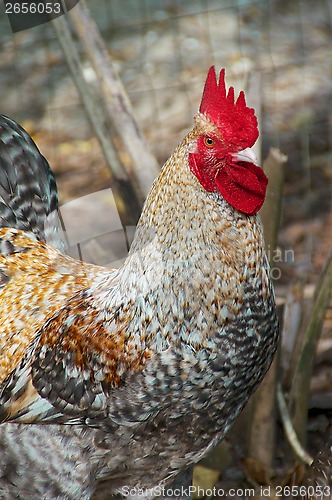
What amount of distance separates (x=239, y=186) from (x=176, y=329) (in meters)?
0.60

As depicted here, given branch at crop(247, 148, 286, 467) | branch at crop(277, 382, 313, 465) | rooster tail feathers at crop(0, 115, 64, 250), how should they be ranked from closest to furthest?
rooster tail feathers at crop(0, 115, 64, 250), branch at crop(247, 148, 286, 467), branch at crop(277, 382, 313, 465)

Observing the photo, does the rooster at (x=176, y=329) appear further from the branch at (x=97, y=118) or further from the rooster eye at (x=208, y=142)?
the branch at (x=97, y=118)

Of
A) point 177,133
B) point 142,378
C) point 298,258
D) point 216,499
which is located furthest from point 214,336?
point 177,133

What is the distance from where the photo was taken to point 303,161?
15.8 feet

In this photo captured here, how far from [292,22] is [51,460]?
3.26 metres

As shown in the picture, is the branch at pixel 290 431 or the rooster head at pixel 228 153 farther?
the branch at pixel 290 431

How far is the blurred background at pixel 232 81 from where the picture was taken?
15.0ft

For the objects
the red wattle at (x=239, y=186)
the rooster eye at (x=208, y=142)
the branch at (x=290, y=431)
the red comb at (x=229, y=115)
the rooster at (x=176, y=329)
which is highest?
the red comb at (x=229, y=115)

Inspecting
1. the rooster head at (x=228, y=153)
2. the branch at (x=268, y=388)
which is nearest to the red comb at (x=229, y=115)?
the rooster head at (x=228, y=153)

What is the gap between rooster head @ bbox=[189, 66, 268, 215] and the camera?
269cm

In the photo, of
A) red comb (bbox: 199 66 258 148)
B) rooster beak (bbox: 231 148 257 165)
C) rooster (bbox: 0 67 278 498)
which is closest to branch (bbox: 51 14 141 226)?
rooster (bbox: 0 67 278 498)

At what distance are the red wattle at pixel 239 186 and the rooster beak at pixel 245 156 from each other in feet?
0.13

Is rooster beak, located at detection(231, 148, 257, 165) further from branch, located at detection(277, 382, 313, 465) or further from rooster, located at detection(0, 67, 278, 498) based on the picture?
branch, located at detection(277, 382, 313, 465)

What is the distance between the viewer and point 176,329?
2803mm
